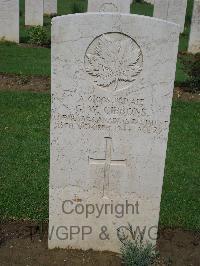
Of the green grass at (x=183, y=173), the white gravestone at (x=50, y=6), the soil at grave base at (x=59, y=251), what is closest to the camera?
the soil at grave base at (x=59, y=251)

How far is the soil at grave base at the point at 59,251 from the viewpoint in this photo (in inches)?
163

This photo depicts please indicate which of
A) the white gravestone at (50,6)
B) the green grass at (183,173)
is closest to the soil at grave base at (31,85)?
the green grass at (183,173)

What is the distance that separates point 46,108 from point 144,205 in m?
4.45

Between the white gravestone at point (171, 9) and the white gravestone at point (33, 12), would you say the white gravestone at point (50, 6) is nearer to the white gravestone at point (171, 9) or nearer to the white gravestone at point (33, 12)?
the white gravestone at point (33, 12)

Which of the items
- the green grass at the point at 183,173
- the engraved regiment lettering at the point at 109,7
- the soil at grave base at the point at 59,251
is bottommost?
the soil at grave base at the point at 59,251

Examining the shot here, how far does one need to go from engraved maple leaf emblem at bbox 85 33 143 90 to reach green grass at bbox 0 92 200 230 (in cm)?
188

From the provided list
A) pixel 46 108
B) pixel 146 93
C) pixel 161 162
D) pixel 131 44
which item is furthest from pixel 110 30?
pixel 46 108

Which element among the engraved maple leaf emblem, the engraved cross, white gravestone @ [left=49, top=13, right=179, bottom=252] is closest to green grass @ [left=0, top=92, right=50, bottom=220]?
white gravestone @ [left=49, top=13, right=179, bottom=252]

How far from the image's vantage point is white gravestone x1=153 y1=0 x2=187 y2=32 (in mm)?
15867

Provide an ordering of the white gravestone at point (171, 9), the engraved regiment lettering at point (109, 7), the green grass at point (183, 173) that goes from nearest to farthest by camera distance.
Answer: the green grass at point (183, 173) < the engraved regiment lettering at point (109, 7) < the white gravestone at point (171, 9)

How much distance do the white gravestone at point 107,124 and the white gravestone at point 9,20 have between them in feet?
33.2

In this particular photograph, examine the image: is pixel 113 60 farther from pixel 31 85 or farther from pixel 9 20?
pixel 9 20

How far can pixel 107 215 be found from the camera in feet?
13.5

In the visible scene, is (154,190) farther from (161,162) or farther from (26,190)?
(26,190)
